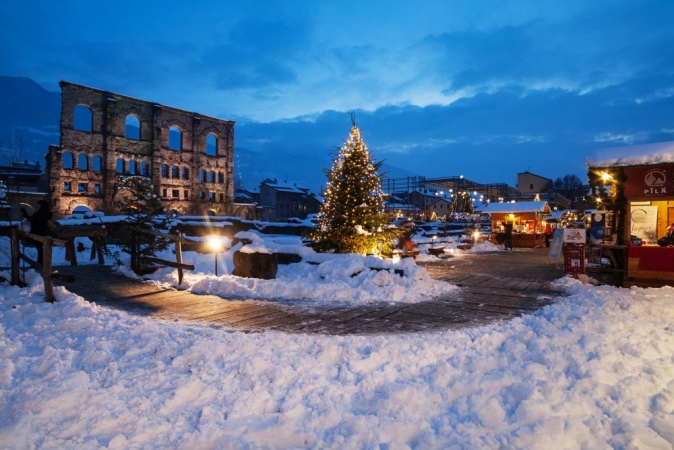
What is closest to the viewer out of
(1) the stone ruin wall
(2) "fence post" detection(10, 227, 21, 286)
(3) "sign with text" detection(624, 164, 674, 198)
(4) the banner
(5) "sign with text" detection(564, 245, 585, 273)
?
(2) "fence post" detection(10, 227, 21, 286)

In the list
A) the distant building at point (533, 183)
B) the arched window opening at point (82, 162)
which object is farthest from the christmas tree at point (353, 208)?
the distant building at point (533, 183)

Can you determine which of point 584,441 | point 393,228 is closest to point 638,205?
point 393,228

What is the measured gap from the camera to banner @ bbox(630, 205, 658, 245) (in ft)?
47.1

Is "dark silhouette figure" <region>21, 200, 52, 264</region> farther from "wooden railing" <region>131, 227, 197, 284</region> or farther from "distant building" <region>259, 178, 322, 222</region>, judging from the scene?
"distant building" <region>259, 178, 322, 222</region>

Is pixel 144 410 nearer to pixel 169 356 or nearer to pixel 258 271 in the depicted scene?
pixel 169 356

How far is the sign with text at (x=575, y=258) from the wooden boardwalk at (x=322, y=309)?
127 centimetres

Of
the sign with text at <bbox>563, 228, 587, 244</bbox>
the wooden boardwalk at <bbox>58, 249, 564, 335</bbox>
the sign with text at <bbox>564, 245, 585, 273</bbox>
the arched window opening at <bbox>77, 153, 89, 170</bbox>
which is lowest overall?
the wooden boardwalk at <bbox>58, 249, 564, 335</bbox>

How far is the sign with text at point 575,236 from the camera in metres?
11.2

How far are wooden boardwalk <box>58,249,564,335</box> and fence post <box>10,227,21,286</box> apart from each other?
0.97 metres

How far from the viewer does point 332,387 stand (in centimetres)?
389

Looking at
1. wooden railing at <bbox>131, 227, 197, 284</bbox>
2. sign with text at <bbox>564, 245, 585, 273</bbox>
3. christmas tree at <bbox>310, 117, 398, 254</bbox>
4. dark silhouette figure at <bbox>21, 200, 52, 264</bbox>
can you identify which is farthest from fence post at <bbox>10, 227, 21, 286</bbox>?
sign with text at <bbox>564, 245, 585, 273</bbox>

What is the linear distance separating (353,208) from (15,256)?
8.48 m

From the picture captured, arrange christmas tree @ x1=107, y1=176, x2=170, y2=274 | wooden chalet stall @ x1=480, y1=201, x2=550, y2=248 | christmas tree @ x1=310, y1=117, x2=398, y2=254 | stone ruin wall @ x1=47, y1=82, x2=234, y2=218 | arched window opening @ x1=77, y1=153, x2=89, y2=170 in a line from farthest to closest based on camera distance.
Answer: arched window opening @ x1=77, y1=153, x2=89, y2=170, stone ruin wall @ x1=47, y1=82, x2=234, y2=218, wooden chalet stall @ x1=480, y1=201, x2=550, y2=248, christmas tree @ x1=310, y1=117, x2=398, y2=254, christmas tree @ x1=107, y1=176, x2=170, y2=274

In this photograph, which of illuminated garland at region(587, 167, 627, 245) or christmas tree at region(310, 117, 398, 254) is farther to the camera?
christmas tree at region(310, 117, 398, 254)
